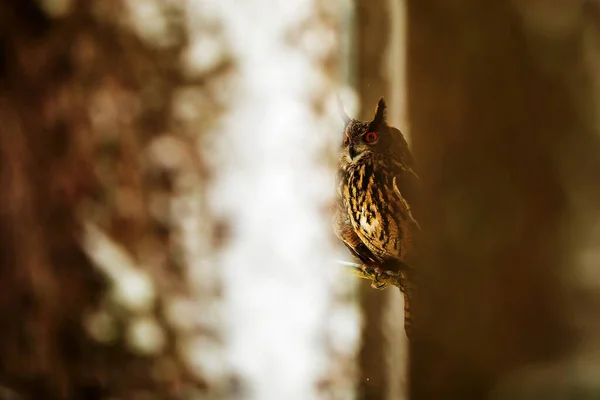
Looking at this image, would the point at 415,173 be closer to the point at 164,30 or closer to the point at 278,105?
the point at 278,105

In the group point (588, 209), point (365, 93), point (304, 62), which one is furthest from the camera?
point (304, 62)

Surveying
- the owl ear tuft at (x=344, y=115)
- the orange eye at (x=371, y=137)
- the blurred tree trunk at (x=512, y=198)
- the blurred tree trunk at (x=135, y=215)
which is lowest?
the blurred tree trunk at (x=512, y=198)

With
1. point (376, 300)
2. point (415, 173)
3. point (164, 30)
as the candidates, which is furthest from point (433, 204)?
point (164, 30)

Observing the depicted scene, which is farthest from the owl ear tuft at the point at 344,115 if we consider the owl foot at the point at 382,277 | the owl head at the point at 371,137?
the owl foot at the point at 382,277

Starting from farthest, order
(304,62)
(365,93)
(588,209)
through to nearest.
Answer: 1. (304,62)
2. (365,93)
3. (588,209)

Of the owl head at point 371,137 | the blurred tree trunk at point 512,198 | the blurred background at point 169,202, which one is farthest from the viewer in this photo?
the blurred background at point 169,202

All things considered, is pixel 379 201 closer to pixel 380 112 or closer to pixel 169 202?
pixel 380 112

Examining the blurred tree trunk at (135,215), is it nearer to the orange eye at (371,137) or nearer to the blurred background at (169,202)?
the blurred background at (169,202)
